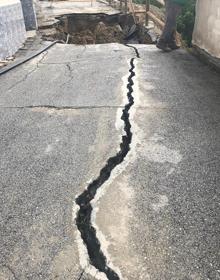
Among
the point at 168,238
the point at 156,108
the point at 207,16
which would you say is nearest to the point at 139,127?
the point at 156,108

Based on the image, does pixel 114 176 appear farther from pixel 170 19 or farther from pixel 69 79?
pixel 170 19

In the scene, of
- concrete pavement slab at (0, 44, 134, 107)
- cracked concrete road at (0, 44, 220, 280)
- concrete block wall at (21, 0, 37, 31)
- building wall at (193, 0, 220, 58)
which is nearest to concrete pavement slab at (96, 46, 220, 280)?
cracked concrete road at (0, 44, 220, 280)

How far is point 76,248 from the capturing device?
2012 millimetres

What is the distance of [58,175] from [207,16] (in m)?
4.71

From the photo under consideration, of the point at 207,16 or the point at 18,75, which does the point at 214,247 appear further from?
the point at 207,16

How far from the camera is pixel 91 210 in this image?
2.34m

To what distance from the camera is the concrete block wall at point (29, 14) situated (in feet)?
28.3

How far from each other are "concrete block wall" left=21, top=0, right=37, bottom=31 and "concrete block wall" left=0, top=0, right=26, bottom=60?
1.14 metres

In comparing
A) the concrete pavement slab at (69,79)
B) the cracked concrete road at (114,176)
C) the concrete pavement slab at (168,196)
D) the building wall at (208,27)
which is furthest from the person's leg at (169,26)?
the concrete pavement slab at (168,196)

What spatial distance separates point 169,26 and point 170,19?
0.50ft

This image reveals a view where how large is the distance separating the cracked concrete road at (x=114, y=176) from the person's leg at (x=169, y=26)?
6.94ft

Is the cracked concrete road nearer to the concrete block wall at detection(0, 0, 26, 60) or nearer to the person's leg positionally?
the concrete block wall at detection(0, 0, 26, 60)

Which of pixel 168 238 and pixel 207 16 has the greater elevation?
pixel 207 16

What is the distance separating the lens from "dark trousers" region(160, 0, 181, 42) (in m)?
6.52
